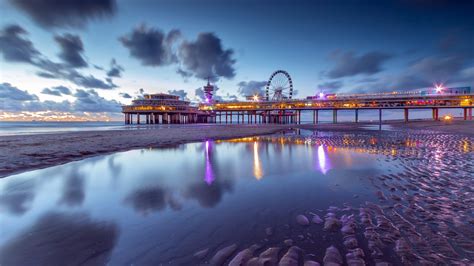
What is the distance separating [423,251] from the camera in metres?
2.48

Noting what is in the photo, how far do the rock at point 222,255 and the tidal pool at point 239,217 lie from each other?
13 millimetres

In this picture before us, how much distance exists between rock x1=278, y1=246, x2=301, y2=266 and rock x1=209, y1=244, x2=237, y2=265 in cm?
64

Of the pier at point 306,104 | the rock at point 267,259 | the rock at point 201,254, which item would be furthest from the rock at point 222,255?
the pier at point 306,104

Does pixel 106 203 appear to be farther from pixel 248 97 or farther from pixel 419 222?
pixel 248 97

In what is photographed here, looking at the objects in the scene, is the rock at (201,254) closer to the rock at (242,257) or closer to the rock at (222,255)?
the rock at (222,255)

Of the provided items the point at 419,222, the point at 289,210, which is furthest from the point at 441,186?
the point at 289,210

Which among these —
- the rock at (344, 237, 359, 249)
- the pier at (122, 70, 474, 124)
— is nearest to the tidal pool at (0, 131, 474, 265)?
the rock at (344, 237, 359, 249)

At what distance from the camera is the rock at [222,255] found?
2430 millimetres

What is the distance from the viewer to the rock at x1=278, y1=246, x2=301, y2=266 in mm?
2383

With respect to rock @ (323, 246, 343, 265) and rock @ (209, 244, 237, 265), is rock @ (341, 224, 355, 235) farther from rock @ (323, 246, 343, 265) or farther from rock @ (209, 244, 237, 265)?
rock @ (209, 244, 237, 265)

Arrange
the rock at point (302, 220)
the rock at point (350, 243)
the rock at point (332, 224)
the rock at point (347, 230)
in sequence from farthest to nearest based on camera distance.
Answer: the rock at point (302, 220)
the rock at point (332, 224)
the rock at point (347, 230)
the rock at point (350, 243)

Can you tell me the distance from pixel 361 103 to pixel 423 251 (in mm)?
96840

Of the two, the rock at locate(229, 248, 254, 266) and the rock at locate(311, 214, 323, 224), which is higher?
the rock at locate(229, 248, 254, 266)

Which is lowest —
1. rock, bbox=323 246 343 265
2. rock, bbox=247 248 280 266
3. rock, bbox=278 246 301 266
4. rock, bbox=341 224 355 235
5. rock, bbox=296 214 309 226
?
rock, bbox=296 214 309 226
